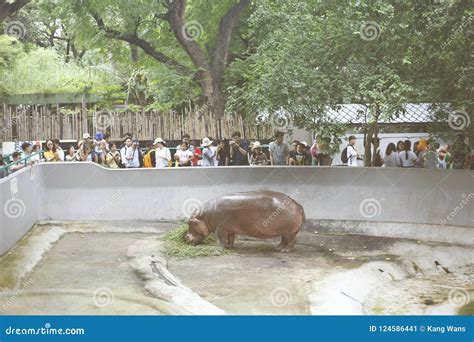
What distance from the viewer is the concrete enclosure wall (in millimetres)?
12328

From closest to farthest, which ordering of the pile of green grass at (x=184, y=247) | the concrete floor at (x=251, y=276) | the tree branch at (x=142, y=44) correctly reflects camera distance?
the concrete floor at (x=251, y=276)
the pile of green grass at (x=184, y=247)
the tree branch at (x=142, y=44)

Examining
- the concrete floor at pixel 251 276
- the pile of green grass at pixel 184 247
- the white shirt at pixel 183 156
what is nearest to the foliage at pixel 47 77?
the white shirt at pixel 183 156

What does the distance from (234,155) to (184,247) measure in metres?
3.54

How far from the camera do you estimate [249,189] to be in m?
13.5

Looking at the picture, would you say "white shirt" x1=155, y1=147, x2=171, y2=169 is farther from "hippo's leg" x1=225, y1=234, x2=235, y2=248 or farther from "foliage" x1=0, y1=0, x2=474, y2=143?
"hippo's leg" x1=225, y1=234, x2=235, y2=248

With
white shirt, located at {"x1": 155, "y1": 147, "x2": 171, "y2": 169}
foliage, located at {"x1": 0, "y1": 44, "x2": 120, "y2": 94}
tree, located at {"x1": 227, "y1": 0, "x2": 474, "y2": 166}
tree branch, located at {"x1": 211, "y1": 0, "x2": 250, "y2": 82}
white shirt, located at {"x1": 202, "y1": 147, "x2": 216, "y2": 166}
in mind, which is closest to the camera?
tree, located at {"x1": 227, "y1": 0, "x2": 474, "y2": 166}

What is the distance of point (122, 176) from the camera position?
13.7 meters

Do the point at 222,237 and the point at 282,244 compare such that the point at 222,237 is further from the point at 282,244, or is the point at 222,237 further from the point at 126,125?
the point at 126,125

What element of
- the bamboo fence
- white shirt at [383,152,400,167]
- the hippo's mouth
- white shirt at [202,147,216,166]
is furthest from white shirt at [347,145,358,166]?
the hippo's mouth

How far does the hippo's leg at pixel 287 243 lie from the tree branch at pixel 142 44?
34.0 ft

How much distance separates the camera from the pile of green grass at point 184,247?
1112 cm

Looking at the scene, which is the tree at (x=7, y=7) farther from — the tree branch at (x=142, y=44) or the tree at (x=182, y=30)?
the tree branch at (x=142, y=44)

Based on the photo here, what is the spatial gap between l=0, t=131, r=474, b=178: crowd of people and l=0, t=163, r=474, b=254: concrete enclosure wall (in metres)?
0.74
